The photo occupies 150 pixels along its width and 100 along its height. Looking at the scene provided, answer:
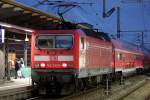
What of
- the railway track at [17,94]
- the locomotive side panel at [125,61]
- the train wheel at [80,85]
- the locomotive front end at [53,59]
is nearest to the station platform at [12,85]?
the railway track at [17,94]

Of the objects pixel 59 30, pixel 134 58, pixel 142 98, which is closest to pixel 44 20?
pixel 59 30

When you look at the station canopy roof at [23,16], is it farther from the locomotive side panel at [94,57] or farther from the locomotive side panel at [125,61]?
the locomotive side panel at [125,61]

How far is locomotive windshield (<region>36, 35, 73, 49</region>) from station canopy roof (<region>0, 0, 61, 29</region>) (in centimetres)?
126

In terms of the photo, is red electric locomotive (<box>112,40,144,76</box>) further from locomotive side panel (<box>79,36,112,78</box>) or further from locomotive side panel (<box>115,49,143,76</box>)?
locomotive side panel (<box>79,36,112,78</box>)

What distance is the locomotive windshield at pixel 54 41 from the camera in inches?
896

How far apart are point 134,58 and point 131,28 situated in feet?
33.6

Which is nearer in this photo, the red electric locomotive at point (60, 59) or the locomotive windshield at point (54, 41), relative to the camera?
the red electric locomotive at point (60, 59)

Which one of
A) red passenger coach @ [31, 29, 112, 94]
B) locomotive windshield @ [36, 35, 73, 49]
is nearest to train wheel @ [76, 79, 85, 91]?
red passenger coach @ [31, 29, 112, 94]

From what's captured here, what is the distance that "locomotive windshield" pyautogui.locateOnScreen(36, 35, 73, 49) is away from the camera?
74.6 feet

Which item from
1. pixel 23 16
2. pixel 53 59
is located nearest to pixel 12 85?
pixel 23 16

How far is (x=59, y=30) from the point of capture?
2306cm

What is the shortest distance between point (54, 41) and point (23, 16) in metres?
5.30

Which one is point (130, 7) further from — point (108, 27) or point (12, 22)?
point (12, 22)

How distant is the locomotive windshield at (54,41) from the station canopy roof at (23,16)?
4.14ft
